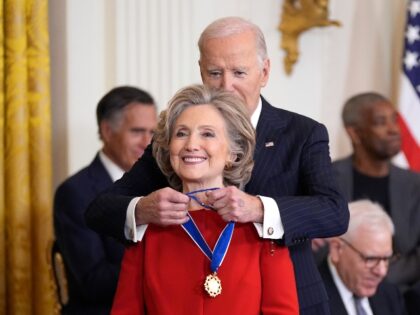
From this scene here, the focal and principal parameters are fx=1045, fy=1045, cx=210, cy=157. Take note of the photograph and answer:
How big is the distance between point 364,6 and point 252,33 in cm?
404

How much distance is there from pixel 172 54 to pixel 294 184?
3.07m

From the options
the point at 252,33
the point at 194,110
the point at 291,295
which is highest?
the point at 252,33

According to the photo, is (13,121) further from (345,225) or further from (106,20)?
(345,225)

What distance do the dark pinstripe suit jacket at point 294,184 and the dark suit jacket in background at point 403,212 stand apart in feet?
8.68

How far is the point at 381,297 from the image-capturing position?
468 centimetres

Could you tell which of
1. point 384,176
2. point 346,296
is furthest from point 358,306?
point 384,176

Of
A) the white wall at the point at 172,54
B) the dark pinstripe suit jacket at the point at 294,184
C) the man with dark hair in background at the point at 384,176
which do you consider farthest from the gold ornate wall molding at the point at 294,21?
the dark pinstripe suit jacket at the point at 294,184

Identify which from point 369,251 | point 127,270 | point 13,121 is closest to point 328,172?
point 127,270

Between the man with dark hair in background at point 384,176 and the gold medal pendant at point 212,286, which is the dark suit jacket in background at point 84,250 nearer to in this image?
the man with dark hair in background at point 384,176

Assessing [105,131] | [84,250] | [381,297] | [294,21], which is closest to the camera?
[381,297]

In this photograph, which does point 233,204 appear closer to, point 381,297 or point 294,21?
point 381,297

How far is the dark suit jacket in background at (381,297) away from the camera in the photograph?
4484 mm

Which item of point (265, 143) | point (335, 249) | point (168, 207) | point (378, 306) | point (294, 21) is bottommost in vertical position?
point (378, 306)

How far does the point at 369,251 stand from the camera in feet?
15.3
